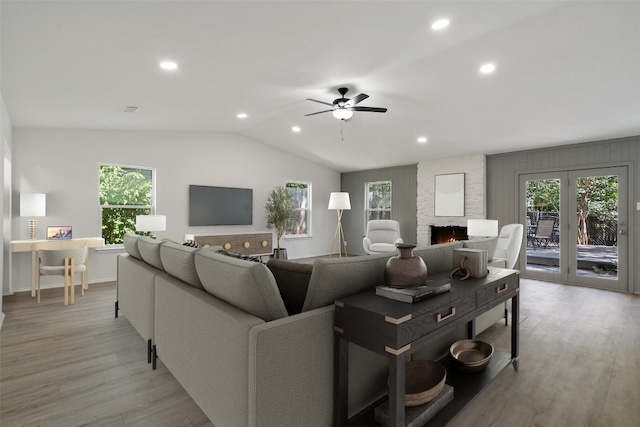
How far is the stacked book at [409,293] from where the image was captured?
5.16 feet

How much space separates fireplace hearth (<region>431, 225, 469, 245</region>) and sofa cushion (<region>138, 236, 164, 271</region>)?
5.74 metres

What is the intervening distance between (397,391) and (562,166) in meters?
5.81

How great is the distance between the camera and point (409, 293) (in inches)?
62.4

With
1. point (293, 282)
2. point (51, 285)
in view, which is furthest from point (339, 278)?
point (51, 285)

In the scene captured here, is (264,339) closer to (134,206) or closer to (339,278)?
(339,278)

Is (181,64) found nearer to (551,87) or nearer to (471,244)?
(471,244)

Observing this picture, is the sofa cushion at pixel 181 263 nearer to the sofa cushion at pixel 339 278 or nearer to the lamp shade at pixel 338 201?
the sofa cushion at pixel 339 278

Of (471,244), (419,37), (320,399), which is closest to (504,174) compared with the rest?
(471,244)

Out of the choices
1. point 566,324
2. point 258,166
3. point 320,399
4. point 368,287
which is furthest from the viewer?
→ point 258,166

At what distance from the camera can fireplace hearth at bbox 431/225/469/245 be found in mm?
6727

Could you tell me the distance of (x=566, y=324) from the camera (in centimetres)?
349

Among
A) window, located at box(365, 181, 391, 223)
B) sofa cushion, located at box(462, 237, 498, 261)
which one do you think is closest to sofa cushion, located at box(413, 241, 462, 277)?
sofa cushion, located at box(462, 237, 498, 261)

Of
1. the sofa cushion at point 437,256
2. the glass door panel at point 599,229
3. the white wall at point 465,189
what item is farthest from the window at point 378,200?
the sofa cushion at point 437,256

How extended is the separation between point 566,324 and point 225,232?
5.86 m
